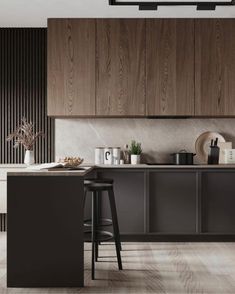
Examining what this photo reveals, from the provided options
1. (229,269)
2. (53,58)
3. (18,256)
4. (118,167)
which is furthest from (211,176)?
(18,256)

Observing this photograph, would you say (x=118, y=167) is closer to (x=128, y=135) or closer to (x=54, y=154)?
(x=128, y=135)

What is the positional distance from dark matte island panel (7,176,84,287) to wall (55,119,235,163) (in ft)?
8.24

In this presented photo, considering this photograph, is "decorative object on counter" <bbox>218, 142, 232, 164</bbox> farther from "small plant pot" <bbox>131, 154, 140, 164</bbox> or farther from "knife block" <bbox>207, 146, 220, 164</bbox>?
"small plant pot" <bbox>131, 154, 140, 164</bbox>

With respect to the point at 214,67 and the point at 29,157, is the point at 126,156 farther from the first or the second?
the point at 214,67

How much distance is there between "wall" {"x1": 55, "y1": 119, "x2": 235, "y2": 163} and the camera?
20.7ft

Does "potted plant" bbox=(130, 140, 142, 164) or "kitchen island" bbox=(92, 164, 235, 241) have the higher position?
"potted plant" bbox=(130, 140, 142, 164)

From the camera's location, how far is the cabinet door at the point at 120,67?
5836 millimetres

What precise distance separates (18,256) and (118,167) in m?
2.11

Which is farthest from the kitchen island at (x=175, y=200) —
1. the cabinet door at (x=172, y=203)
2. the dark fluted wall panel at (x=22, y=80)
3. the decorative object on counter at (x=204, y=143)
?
the dark fluted wall panel at (x=22, y=80)

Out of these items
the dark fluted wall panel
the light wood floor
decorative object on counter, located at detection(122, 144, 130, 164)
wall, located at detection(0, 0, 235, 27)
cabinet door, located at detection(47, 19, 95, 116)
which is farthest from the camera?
the dark fluted wall panel

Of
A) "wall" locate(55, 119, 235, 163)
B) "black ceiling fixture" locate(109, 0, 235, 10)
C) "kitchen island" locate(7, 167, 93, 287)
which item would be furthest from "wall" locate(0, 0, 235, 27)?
"kitchen island" locate(7, 167, 93, 287)

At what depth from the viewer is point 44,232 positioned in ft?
12.4

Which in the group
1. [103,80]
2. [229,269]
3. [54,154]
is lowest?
[229,269]

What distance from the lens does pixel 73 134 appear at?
20.8 feet
